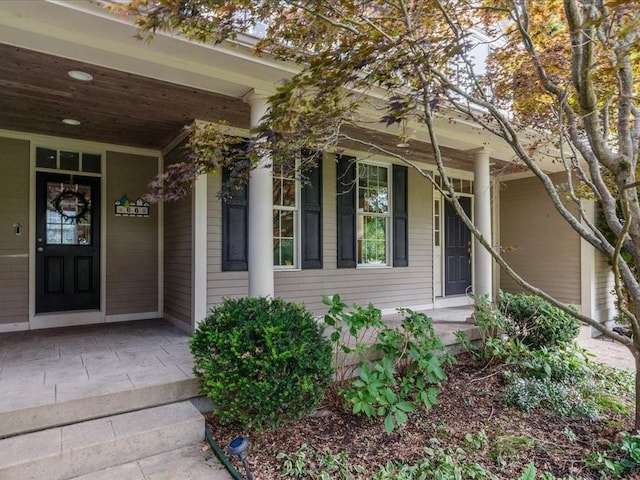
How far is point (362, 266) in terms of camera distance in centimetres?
A: 589

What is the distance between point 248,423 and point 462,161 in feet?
19.3

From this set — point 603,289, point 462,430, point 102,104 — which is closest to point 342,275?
point 462,430

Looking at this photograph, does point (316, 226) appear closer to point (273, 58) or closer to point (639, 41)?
point (273, 58)

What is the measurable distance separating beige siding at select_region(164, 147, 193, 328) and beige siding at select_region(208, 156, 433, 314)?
27cm

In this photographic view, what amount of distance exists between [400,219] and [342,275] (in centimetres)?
144

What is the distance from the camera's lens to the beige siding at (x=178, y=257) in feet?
15.0

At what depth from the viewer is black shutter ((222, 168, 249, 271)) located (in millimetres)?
4621

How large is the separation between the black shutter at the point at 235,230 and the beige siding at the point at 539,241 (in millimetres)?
5021

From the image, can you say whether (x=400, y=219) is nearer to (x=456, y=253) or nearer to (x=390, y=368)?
(x=456, y=253)

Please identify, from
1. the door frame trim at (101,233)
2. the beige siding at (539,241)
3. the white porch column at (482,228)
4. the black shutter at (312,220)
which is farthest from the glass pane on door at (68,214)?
the beige siding at (539,241)

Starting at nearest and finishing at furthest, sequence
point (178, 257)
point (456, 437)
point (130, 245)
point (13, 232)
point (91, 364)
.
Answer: point (456, 437) → point (91, 364) → point (13, 232) → point (178, 257) → point (130, 245)

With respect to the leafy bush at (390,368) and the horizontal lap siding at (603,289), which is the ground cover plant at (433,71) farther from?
the horizontal lap siding at (603,289)

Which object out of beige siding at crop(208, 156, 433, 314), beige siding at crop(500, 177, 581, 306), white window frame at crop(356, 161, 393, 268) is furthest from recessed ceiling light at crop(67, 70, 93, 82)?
beige siding at crop(500, 177, 581, 306)

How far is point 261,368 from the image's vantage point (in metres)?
2.41
